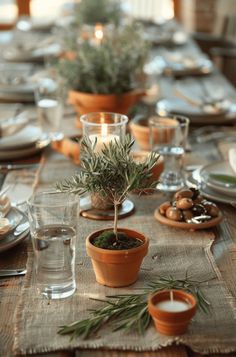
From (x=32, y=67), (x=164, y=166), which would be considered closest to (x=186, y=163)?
(x=164, y=166)

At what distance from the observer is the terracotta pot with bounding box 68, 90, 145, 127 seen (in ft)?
7.02

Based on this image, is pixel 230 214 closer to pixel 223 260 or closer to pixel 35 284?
pixel 223 260

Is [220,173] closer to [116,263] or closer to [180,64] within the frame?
[116,263]

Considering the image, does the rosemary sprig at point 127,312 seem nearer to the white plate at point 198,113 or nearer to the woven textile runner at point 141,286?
the woven textile runner at point 141,286

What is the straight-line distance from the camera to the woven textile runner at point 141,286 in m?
1.02

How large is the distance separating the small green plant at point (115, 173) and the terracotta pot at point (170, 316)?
0.61ft

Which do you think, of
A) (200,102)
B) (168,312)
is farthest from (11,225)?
(200,102)

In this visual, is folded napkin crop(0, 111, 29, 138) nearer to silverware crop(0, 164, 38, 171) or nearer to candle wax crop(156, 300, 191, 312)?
silverware crop(0, 164, 38, 171)

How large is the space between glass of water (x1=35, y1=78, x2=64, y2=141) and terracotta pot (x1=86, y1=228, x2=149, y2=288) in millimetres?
953

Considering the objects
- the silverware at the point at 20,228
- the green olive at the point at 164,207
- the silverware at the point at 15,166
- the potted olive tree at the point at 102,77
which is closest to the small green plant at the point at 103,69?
the potted olive tree at the point at 102,77

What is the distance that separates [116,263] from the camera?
3.84 feet

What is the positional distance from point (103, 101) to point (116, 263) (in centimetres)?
104

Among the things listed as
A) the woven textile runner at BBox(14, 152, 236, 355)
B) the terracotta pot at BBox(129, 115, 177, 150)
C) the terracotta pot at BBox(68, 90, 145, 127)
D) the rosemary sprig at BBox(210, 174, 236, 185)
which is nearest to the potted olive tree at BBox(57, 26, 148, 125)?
the terracotta pot at BBox(68, 90, 145, 127)

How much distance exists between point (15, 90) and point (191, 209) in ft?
4.41
